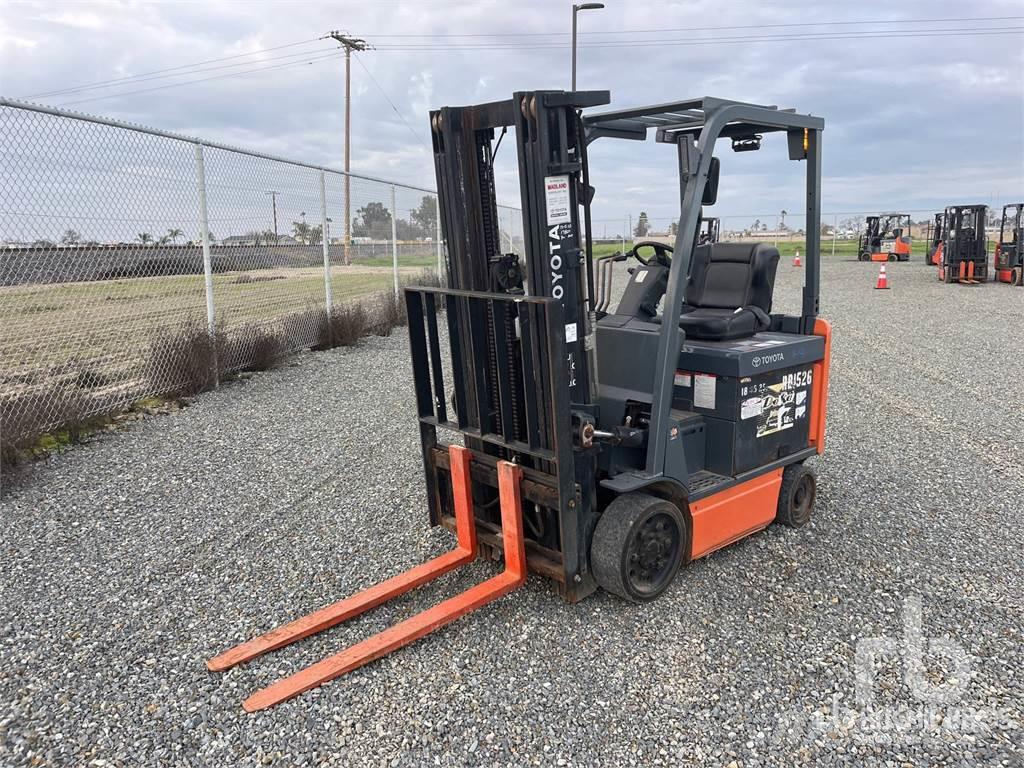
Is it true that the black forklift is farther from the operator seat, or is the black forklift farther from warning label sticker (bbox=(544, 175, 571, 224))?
warning label sticker (bbox=(544, 175, 571, 224))

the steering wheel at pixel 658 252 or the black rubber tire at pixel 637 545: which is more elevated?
the steering wheel at pixel 658 252

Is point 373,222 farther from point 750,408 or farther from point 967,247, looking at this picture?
point 967,247

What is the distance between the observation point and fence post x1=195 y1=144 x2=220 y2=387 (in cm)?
806

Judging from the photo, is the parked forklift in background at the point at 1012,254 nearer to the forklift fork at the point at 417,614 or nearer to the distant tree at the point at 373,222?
the distant tree at the point at 373,222

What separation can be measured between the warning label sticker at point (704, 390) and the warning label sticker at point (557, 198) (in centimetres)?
135

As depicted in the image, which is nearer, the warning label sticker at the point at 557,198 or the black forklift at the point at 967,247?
the warning label sticker at the point at 557,198

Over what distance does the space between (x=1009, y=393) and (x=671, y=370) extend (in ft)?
22.9

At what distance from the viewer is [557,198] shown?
3428 millimetres

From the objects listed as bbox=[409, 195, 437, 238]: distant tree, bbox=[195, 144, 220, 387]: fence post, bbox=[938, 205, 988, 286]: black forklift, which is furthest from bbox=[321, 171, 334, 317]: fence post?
bbox=[938, 205, 988, 286]: black forklift

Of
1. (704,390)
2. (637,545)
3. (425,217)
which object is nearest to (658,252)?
(704,390)

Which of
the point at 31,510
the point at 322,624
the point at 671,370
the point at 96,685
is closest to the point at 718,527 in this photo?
the point at 671,370

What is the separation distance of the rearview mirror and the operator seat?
63 centimetres

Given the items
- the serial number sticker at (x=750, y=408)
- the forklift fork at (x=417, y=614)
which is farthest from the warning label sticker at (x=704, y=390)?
the forklift fork at (x=417, y=614)

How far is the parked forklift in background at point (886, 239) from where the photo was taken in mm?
34188
